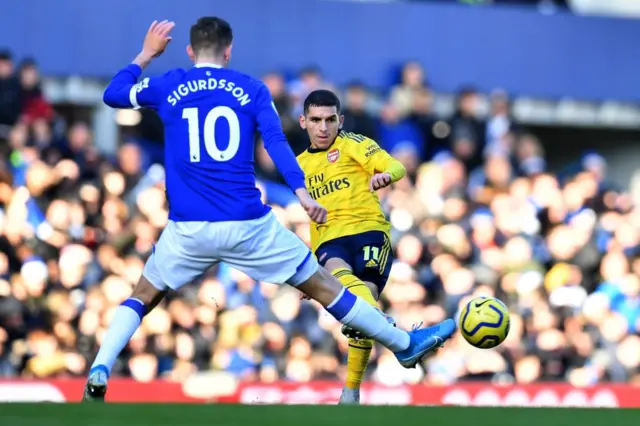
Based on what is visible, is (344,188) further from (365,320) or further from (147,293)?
(147,293)

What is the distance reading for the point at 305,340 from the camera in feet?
46.0

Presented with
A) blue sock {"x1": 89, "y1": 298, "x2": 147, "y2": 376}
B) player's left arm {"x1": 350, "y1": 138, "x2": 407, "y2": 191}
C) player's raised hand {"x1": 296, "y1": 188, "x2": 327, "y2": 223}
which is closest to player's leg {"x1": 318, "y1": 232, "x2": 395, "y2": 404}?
player's left arm {"x1": 350, "y1": 138, "x2": 407, "y2": 191}

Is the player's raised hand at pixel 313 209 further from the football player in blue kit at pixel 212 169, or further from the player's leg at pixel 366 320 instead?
the player's leg at pixel 366 320

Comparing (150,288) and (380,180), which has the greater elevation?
(380,180)

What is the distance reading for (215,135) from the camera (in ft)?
26.7

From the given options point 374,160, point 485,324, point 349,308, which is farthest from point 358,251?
point 349,308

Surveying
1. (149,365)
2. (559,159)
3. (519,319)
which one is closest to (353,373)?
(149,365)

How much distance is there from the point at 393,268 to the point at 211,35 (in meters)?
6.84

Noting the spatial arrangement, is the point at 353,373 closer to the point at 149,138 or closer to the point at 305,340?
the point at 305,340

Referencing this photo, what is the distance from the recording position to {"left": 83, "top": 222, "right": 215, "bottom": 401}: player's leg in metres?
8.20

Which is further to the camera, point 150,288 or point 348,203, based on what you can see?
point 348,203

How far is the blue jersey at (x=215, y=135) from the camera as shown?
8102mm

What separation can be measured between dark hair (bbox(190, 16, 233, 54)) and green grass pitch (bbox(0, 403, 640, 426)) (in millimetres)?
2079

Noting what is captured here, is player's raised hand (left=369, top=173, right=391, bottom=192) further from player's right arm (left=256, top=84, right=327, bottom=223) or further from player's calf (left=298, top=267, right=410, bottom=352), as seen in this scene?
player's right arm (left=256, top=84, right=327, bottom=223)
